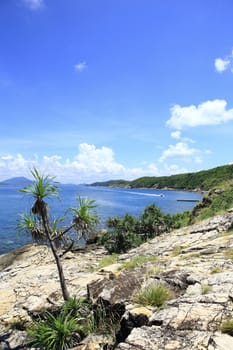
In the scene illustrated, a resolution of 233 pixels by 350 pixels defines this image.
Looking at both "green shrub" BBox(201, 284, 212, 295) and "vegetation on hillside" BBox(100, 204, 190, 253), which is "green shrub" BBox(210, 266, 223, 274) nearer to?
"green shrub" BBox(201, 284, 212, 295)

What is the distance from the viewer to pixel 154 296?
7.06 metres

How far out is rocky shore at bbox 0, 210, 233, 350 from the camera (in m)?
5.36

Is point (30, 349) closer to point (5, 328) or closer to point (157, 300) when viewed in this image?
point (5, 328)

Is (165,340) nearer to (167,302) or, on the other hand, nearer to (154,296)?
(167,302)

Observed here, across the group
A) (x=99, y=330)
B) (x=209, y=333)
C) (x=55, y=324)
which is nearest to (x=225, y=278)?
(x=209, y=333)

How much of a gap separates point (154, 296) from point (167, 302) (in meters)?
0.32

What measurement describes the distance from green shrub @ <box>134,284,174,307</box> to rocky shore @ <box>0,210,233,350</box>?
15cm

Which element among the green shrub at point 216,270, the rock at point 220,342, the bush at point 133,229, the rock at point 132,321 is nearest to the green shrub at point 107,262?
the bush at point 133,229

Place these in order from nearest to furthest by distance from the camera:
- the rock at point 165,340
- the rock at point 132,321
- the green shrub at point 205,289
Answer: the rock at point 165,340 < the rock at point 132,321 < the green shrub at point 205,289

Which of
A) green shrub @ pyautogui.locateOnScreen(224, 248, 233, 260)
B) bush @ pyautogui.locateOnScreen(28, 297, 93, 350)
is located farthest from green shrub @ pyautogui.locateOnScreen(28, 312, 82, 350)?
green shrub @ pyautogui.locateOnScreen(224, 248, 233, 260)

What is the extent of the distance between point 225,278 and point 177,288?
1.23 m

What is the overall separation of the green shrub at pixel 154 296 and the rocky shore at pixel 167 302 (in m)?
0.15

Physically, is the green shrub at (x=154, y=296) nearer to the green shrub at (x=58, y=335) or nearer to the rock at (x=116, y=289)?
the rock at (x=116, y=289)

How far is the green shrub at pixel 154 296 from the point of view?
701cm
